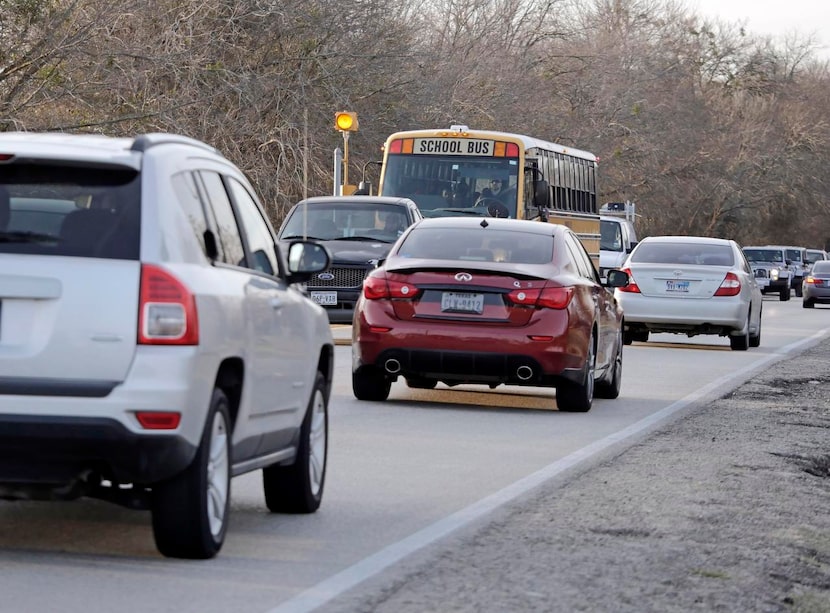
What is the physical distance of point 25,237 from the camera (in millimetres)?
6855

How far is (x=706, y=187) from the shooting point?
7962 centimetres

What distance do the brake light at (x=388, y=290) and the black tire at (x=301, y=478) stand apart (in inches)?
225

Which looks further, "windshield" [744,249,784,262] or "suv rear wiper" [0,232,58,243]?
"windshield" [744,249,784,262]

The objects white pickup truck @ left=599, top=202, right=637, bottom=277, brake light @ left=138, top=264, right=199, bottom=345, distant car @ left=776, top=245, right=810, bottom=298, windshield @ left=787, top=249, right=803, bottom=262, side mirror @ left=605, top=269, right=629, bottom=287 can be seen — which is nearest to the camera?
brake light @ left=138, top=264, right=199, bottom=345

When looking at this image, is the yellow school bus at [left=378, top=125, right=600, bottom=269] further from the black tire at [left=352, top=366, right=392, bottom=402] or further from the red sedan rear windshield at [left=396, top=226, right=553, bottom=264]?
the black tire at [left=352, top=366, right=392, bottom=402]

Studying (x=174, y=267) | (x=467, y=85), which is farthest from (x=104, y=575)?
(x=467, y=85)

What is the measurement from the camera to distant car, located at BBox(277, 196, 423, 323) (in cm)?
2288

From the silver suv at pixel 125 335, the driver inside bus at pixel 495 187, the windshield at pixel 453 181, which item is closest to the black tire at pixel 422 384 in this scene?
the silver suv at pixel 125 335

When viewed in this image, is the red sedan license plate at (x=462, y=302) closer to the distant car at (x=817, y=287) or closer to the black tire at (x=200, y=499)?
the black tire at (x=200, y=499)

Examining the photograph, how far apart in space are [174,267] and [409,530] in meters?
2.08

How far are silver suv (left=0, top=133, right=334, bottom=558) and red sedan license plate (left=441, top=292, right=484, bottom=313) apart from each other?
6.85 meters

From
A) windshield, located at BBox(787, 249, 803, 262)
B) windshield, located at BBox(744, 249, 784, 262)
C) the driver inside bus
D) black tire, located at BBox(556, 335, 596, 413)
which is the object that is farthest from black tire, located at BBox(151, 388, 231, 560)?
windshield, located at BBox(787, 249, 803, 262)

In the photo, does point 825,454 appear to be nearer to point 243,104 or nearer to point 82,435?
point 82,435

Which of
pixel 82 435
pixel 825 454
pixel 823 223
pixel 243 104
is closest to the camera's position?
pixel 82 435
